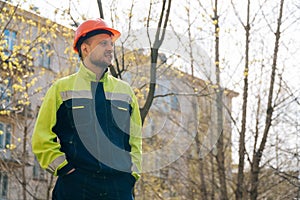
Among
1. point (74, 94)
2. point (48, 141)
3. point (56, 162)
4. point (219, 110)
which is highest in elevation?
point (219, 110)

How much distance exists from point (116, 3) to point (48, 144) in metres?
5.29

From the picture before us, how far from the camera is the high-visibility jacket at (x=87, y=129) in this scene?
3.47 m

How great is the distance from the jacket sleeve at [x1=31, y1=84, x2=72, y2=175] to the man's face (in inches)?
12.0

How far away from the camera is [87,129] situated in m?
3.47

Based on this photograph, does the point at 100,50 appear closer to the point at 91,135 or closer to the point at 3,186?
the point at 91,135

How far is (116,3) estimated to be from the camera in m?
8.57

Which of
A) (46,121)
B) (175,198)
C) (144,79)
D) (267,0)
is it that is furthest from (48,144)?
(175,198)

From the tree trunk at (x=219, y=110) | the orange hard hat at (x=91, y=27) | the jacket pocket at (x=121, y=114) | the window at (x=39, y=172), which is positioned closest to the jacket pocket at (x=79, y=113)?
the jacket pocket at (x=121, y=114)

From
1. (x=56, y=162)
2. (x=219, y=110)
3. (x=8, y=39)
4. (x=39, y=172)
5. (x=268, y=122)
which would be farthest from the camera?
(x=39, y=172)

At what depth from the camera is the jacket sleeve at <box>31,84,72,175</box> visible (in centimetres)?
346

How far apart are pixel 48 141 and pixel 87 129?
215 mm

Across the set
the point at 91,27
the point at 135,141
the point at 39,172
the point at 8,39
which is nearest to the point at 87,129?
the point at 135,141

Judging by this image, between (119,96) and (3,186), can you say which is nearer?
(119,96)

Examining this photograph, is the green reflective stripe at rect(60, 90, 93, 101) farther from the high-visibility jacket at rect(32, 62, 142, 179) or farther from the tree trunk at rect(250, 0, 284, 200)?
the tree trunk at rect(250, 0, 284, 200)
